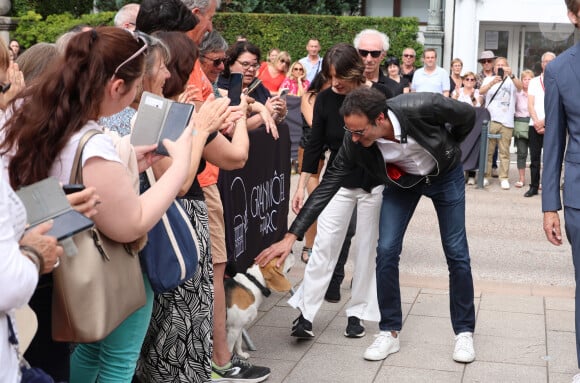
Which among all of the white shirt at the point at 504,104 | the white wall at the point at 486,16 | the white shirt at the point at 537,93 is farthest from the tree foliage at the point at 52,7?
the white shirt at the point at 537,93

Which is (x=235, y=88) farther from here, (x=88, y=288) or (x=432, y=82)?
(x=432, y=82)

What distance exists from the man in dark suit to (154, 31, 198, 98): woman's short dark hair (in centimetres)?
181


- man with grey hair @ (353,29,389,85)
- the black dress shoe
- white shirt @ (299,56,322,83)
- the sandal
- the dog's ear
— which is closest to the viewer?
the dog's ear

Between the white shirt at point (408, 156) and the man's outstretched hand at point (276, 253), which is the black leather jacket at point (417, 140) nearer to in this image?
the white shirt at point (408, 156)

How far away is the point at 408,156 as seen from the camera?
17.3ft

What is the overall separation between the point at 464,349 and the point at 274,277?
1272 mm

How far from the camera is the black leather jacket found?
5168 millimetres

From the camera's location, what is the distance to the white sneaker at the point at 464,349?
17.6 ft

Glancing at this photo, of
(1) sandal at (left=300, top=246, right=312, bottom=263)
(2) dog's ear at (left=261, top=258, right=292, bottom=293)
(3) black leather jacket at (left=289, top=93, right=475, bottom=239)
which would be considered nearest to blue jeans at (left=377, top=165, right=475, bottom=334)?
(3) black leather jacket at (left=289, top=93, right=475, bottom=239)

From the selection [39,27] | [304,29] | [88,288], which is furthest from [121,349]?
[39,27]

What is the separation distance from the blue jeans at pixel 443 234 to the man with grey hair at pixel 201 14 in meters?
1.47

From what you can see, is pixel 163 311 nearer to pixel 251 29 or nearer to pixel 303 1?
pixel 251 29

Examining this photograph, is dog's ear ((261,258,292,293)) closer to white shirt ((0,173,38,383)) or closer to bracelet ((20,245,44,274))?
bracelet ((20,245,44,274))

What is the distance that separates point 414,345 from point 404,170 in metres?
1.16
